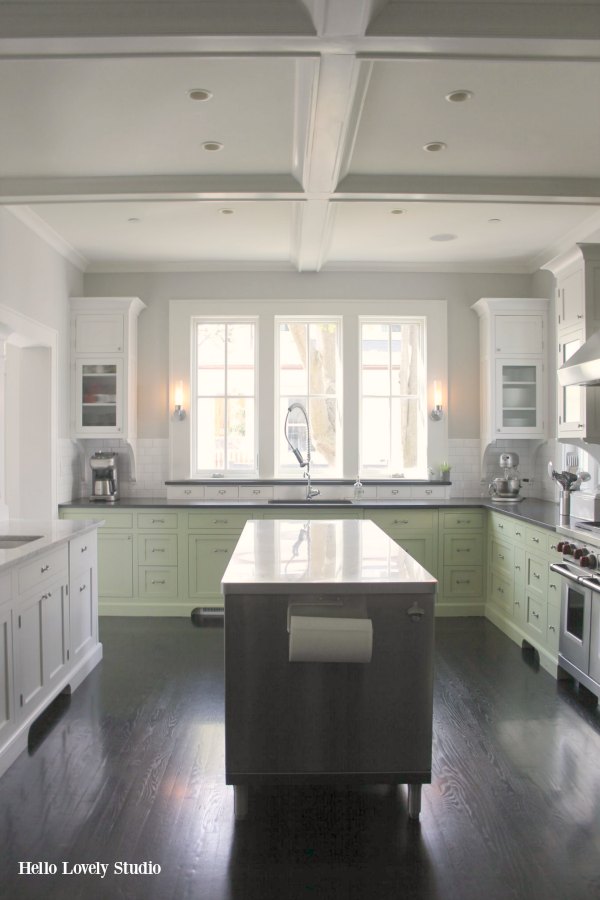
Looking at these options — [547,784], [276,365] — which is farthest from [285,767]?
[276,365]

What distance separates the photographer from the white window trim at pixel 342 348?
586 cm

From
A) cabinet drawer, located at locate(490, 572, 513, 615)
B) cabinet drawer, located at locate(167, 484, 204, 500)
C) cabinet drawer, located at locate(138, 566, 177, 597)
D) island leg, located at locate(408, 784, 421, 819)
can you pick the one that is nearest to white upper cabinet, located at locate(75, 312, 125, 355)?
cabinet drawer, located at locate(167, 484, 204, 500)

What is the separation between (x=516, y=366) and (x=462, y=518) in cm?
144

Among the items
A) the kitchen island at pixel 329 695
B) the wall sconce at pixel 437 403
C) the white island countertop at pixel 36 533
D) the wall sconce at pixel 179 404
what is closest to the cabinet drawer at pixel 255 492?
the wall sconce at pixel 179 404

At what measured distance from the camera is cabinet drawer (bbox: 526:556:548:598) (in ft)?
13.5

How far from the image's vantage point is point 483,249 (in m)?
5.41

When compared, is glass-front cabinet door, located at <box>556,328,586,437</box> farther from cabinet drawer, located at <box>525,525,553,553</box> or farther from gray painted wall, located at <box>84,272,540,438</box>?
gray painted wall, located at <box>84,272,540,438</box>

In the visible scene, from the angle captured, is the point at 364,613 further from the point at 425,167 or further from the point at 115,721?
the point at 425,167

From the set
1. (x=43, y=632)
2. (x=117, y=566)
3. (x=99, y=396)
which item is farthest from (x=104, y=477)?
(x=43, y=632)

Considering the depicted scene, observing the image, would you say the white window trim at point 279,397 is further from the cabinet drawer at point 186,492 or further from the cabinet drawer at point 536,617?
the cabinet drawer at point 536,617

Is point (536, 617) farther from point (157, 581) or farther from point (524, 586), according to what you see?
point (157, 581)

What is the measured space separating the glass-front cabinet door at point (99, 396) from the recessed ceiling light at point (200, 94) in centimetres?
291

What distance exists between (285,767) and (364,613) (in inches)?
25.8

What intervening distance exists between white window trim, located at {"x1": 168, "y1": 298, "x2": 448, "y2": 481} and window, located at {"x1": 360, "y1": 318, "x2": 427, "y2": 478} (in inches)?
4.8
